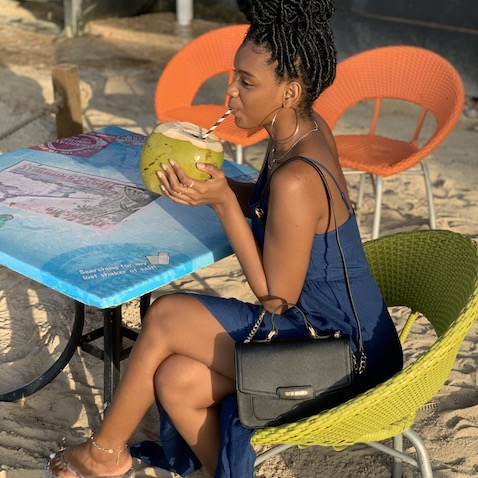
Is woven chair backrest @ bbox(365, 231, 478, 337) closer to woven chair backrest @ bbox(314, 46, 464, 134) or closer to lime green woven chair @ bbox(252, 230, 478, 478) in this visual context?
lime green woven chair @ bbox(252, 230, 478, 478)

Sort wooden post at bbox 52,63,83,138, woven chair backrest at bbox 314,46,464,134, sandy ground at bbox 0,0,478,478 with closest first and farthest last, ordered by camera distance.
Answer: sandy ground at bbox 0,0,478,478 → woven chair backrest at bbox 314,46,464,134 → wooden post at bbox 52,63,83,138

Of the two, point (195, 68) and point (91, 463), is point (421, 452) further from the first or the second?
point (195, 68)

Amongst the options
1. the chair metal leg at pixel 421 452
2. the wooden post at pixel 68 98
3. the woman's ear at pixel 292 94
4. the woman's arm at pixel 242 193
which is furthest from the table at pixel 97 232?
the wooden post at pixel 68 98

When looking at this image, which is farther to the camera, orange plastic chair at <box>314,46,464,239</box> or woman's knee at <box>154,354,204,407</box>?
orange plastic chair at <box>314,46,464,239</box>

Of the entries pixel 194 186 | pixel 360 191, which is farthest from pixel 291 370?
pixel 360 191

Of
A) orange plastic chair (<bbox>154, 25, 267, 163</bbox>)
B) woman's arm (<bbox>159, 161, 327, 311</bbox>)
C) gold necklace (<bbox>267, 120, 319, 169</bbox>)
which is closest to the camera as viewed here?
woman's arm (<bbox>159, 161, 327, 311</bbox>)

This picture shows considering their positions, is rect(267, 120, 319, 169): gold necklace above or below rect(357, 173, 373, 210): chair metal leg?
above

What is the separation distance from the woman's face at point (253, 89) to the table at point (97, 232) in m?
0.42

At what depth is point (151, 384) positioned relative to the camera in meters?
2.40

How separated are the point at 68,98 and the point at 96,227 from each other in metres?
2.35

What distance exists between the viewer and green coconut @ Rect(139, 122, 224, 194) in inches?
92.7

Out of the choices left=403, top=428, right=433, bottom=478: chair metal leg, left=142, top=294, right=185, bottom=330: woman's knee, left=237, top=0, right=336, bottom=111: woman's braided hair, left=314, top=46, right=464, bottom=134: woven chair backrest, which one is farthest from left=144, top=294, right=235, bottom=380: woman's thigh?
left=314, top=46, right=464, bottom=134: woven chair backrest

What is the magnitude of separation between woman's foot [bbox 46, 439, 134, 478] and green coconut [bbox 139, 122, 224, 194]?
77 cm

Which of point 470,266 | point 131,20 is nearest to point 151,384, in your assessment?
point 470,266
